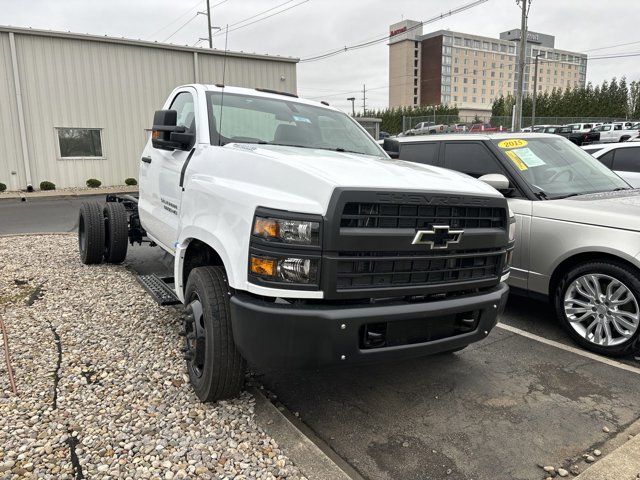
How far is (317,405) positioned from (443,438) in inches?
33.0

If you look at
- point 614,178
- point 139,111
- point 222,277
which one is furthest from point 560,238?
point 139,111

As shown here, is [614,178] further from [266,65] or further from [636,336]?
[266,65]

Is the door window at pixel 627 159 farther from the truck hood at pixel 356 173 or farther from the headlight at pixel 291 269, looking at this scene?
the headlight at pixel 291 269

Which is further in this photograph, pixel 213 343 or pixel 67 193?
pixel 67 193

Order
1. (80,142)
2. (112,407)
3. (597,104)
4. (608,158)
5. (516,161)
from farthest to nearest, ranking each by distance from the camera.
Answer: (597,104)
(80,142)
(608,158)
(516,161)
(112,407)

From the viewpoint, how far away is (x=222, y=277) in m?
3.03

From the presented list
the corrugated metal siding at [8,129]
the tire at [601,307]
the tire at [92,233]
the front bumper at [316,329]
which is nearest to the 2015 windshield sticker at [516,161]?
the tire at [601,307]

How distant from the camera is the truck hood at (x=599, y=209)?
395cm

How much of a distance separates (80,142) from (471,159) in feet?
53.9

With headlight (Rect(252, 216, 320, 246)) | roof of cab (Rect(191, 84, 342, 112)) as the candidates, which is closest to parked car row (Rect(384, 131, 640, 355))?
roof of cab (Rect(191, 84, 342, 112))

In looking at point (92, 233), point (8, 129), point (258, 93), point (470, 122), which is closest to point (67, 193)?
point (8, 129)

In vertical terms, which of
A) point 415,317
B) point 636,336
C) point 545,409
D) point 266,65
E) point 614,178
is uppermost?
point 266,65

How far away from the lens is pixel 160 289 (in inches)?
172

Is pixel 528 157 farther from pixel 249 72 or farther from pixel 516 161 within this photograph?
pixel 249 72
